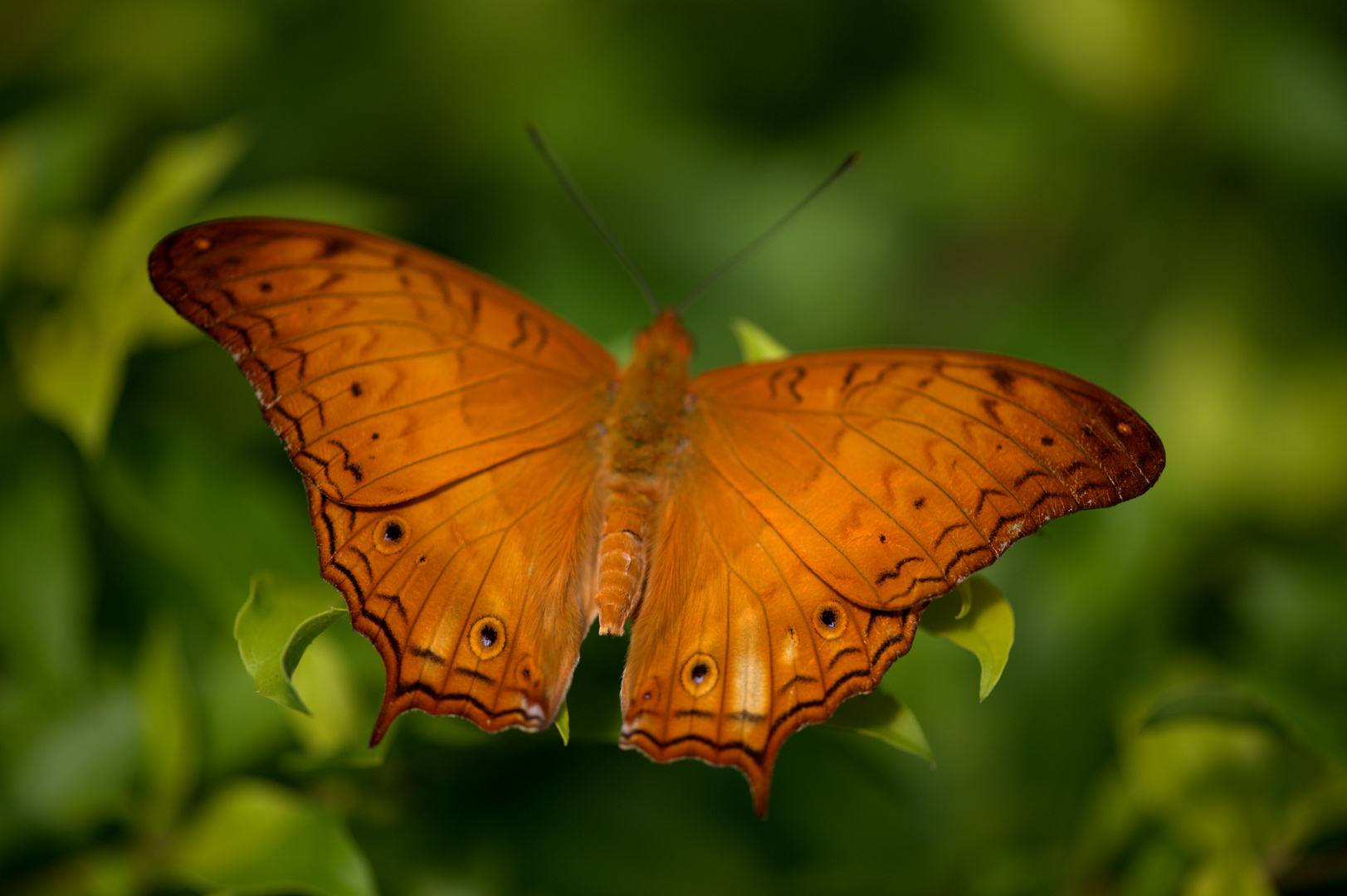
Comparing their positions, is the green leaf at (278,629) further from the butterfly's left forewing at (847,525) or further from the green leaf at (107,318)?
the green leaf at (107,318)

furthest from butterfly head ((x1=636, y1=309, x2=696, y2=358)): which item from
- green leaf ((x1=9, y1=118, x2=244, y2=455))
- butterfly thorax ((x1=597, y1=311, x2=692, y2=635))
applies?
green leaf ((x1=9, y1=118, x2=244, y2=455))

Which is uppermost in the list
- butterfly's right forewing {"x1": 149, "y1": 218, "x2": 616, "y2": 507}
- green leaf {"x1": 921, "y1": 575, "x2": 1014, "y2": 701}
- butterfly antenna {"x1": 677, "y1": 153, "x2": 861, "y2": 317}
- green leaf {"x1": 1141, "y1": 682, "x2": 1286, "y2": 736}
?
butterfly antenna {"x1": 677, "y1": 153, "x2": 861, "y2": 317}

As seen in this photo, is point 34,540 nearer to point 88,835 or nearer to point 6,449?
point 6,449

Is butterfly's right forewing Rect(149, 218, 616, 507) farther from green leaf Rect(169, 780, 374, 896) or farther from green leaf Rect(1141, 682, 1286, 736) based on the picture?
green leaf Rect(1141, 682, 1286, 736)

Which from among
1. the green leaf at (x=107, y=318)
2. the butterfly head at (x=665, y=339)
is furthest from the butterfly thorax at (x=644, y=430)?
the green leaf at (x=107, y=318)

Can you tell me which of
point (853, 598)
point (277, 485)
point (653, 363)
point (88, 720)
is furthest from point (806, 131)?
point (88, 720)

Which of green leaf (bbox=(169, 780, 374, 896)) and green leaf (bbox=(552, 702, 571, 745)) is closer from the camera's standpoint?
green leaf (bbox=(552, 702, 571, 745))

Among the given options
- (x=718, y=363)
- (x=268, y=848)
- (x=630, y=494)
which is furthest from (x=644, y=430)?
(x=718, y=363)
